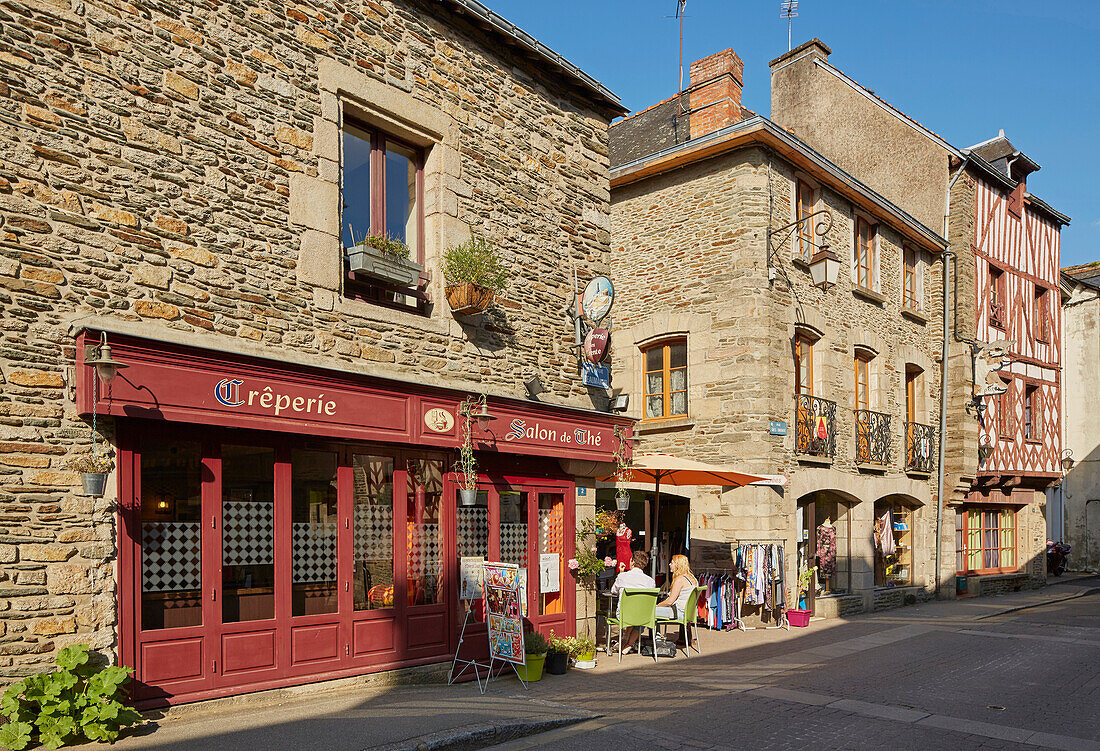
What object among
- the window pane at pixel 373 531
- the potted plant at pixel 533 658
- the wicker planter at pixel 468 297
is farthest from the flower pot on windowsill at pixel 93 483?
the potted plant at pixel 533 658

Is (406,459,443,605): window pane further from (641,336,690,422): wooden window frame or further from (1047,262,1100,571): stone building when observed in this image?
(1047,262,1100,571): stone building

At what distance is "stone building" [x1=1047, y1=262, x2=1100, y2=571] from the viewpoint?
24312mm

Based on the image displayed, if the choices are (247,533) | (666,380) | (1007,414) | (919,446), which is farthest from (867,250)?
(247,533)

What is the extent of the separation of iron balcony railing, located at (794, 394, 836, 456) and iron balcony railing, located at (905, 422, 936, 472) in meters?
3.05

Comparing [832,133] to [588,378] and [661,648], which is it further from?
[661,648]

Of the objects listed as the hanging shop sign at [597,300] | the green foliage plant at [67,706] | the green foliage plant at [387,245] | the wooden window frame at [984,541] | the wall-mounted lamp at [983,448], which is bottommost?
the wooden window frame at [984,541]

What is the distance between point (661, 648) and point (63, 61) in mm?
7996

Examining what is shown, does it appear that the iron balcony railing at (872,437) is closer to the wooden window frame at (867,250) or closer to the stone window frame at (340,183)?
the wooden window frame at (867,250)

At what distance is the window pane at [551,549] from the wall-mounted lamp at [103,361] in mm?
4676

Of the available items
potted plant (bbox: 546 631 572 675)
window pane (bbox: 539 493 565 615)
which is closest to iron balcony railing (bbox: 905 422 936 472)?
window pane (bbox: 539 493 565 615)

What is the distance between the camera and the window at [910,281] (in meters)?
16.7

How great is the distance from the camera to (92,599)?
5625 millimetres

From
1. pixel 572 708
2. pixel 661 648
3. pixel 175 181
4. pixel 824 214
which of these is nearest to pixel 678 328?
pixel 824 214

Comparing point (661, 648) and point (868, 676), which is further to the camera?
point (661, 648)
